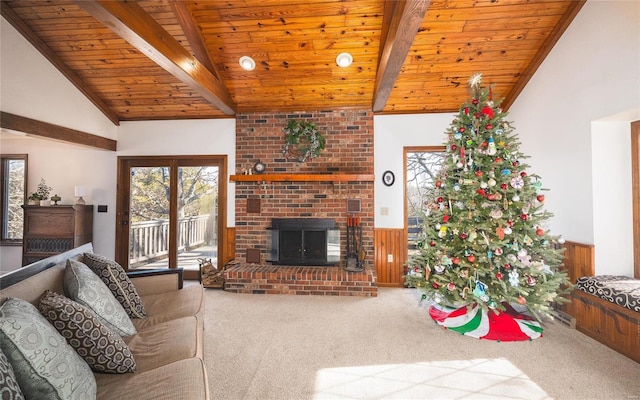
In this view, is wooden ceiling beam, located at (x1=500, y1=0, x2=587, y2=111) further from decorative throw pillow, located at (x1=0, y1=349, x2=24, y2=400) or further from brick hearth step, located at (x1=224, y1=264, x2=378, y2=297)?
decorative throw pillow, located at (x1=0, y1=349, x2=24, y2=400)

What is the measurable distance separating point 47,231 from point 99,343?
13.3 ft

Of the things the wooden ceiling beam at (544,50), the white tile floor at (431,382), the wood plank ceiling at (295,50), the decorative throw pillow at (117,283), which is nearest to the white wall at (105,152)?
the wood plank ceiling at (295,50)

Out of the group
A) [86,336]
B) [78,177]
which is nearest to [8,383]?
[86,336]

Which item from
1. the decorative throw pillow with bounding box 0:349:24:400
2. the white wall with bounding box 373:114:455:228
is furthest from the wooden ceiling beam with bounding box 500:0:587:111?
the decorative throw pillow with bounding box 0:349:24:400

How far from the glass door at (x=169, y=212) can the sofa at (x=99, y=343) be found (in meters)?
2.49

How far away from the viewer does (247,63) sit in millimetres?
3584

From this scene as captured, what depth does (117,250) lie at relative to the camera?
180 inches

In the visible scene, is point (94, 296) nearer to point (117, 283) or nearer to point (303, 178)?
point (117, 283)

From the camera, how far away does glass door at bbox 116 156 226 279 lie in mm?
4586

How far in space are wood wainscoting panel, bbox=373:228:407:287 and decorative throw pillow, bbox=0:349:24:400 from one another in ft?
12.4

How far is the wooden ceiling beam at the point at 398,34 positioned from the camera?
2.07 meters

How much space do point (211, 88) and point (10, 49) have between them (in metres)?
2.28

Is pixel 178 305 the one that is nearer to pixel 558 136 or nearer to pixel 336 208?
pixel 336 208

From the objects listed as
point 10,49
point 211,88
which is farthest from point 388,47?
point 10,49
